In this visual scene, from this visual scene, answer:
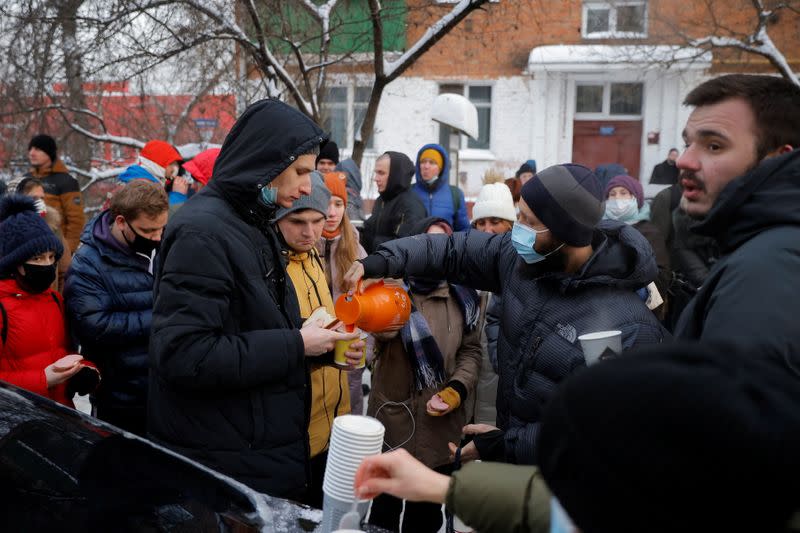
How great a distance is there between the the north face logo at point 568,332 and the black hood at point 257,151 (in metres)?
1.04

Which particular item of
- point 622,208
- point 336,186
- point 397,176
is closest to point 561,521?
point 336,186

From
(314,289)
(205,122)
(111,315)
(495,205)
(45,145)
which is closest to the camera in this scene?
(314,289)

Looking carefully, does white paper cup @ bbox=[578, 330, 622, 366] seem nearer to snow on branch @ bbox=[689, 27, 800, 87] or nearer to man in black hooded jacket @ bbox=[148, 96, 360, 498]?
man in black hooded jacket @ bbox=[148, 96, 360, 498]

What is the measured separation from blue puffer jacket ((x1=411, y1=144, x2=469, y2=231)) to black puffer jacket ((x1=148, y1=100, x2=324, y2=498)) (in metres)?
4.07

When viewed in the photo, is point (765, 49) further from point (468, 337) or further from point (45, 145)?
point (45, 145)

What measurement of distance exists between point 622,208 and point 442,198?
1667 millimetres

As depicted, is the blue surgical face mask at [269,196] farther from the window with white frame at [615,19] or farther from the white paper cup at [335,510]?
the window with white frame at [615,19]

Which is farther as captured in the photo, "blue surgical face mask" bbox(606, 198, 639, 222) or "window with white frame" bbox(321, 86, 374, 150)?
"window with white frame" bbox(321, 86, 374, 150)

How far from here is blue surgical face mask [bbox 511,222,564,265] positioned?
2.38m

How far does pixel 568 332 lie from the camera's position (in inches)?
87.7

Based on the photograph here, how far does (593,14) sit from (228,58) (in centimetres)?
1035

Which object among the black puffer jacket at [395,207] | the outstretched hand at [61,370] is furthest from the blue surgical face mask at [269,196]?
the black puffer jacket at [395,207]

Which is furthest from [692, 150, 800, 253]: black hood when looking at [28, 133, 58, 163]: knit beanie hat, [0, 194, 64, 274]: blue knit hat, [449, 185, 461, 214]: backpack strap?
[28, 133, 58, 163]: knit beanie hat

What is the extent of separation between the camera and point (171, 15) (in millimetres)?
6289
